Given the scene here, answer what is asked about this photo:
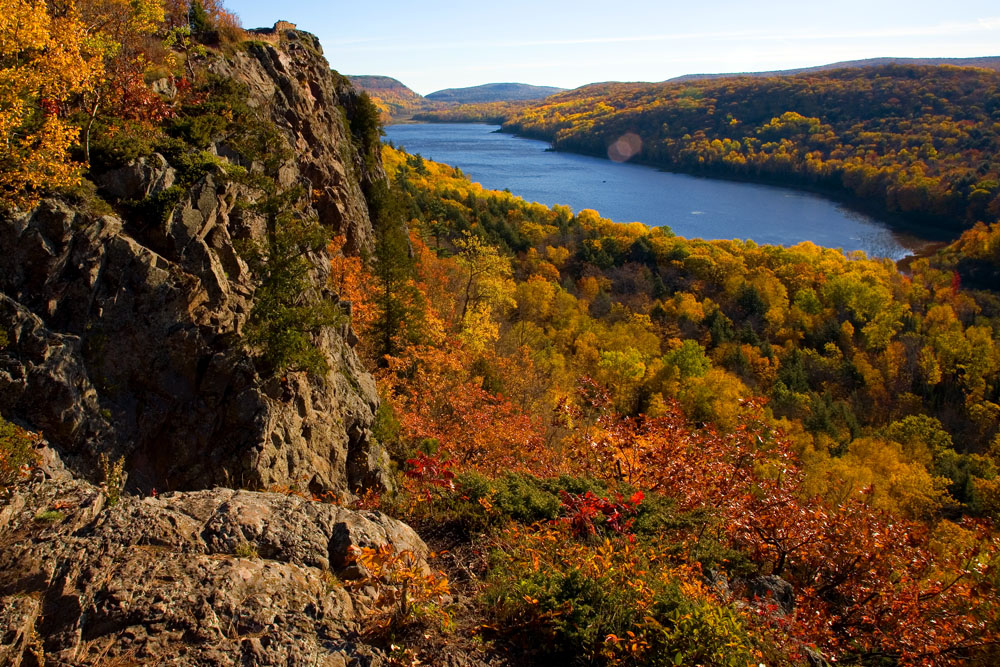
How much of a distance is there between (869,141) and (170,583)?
186 meters

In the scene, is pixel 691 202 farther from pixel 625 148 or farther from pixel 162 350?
pixel 162 350

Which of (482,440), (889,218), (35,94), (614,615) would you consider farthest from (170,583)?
(889,218)

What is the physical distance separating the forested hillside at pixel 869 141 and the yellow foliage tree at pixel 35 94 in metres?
144

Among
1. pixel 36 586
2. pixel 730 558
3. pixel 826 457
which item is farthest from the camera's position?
pixel 826 457

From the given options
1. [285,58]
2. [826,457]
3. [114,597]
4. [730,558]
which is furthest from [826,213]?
[114,597]

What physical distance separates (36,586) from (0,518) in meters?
1.15

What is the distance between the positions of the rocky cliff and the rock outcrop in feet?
13.0

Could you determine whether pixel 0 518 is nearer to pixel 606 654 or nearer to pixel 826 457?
pixel 606 654

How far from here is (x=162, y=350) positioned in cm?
1190

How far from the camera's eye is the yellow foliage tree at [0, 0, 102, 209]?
994 centimetres

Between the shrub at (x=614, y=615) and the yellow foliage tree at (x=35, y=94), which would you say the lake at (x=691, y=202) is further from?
the shrub at (x=614, y=615)

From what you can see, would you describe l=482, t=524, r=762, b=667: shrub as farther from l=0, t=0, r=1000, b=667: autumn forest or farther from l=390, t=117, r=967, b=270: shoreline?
→ l=390, t=117, r=967, b=270: shoreline

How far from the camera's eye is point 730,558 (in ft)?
35.0

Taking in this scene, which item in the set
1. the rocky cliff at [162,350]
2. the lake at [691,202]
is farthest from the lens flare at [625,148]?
the rocky cliff at [162,350]
